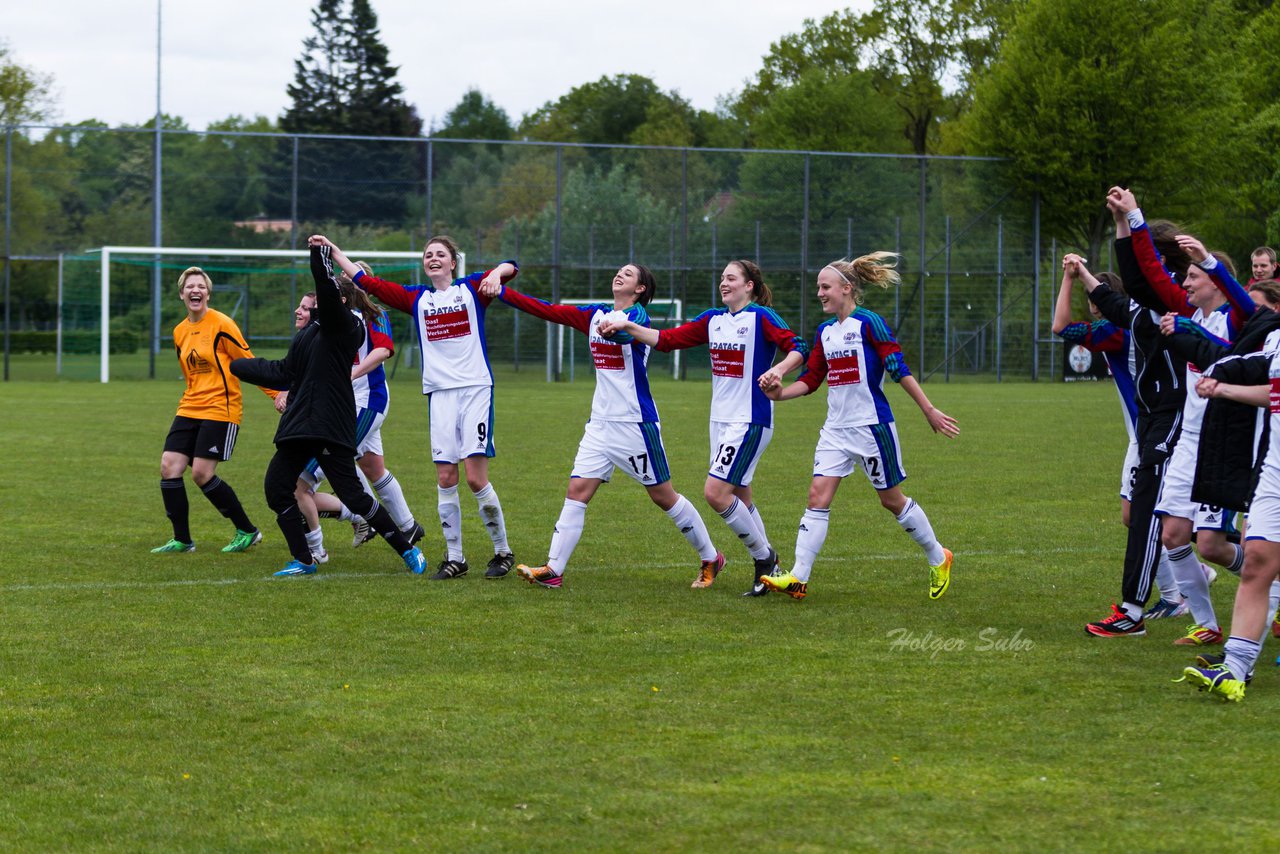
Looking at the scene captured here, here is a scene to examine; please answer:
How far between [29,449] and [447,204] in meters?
23.6

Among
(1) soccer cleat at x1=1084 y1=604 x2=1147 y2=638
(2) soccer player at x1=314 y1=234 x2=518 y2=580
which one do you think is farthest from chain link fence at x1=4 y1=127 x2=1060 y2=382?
(1) soccer cleat at x1=1084 y1=604 x2=1147 y2=638

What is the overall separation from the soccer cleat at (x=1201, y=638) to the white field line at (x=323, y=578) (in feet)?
8.85

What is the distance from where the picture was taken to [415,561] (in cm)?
942

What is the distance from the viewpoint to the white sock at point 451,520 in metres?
9.19

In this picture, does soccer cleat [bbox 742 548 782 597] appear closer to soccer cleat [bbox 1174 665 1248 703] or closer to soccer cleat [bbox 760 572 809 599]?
soccer cleat [bbox 760 572 809 599]

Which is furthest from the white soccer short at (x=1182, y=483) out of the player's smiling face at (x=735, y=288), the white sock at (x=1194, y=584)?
the player's smiling face at (x=735, y=288)

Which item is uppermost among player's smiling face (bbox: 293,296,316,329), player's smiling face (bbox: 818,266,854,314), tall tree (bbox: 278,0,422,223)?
tall tree (bbox: 278,0,422,223)

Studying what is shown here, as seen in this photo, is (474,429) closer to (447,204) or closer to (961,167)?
(447,204)

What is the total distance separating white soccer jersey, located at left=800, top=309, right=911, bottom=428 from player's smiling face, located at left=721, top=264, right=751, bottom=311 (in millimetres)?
624

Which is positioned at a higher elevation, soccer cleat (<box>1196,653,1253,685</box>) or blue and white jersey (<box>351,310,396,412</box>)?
blue and white jersey (<box>351,310,396,412</box>)

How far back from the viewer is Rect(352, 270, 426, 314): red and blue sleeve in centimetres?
941

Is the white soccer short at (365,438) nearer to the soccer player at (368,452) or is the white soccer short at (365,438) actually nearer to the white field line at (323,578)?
the soccer player at (368,452)

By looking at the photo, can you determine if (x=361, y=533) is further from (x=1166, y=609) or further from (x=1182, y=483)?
(x=1182, y=483)
